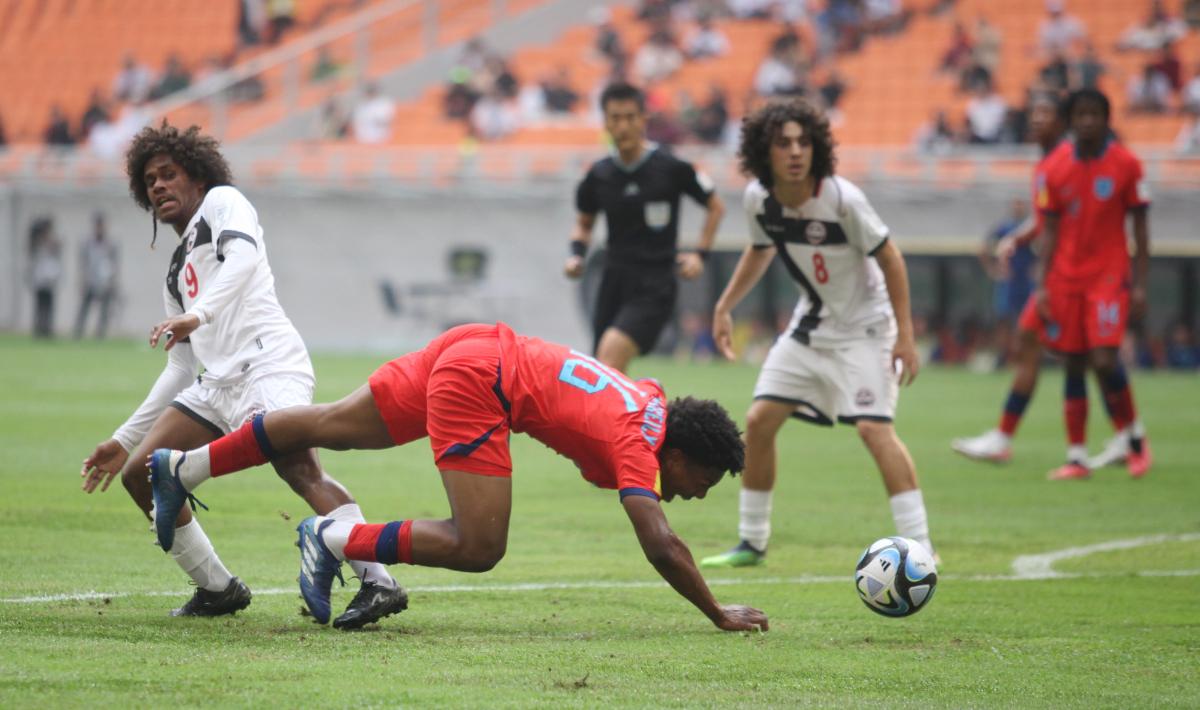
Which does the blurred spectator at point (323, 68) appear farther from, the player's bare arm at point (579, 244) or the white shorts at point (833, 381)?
the white shorts at point (833, 381)

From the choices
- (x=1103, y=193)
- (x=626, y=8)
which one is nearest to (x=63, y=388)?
(x=1103, y=193)

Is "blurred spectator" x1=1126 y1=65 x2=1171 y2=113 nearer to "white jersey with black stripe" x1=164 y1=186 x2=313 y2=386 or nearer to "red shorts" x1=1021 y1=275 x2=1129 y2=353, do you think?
"red shorts" x1=1021 y1=275 x2=1129 y2=353

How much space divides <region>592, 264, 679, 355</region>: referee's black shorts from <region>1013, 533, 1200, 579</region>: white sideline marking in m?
3.52

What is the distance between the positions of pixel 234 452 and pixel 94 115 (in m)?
33.2

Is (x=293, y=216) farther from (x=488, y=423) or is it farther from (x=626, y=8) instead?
(x=488, y=423)

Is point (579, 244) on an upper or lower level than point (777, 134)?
lower

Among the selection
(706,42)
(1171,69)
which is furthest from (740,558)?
(706,42)

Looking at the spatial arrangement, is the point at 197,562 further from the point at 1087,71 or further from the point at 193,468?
the point at 1087,71

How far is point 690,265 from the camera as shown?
37.5 ft

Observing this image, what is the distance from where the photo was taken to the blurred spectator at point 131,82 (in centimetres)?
3884

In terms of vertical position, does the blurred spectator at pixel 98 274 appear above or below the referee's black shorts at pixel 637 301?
below

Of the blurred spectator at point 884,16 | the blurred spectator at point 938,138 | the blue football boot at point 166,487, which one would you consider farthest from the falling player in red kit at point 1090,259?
the blurred spectator at point 884,16

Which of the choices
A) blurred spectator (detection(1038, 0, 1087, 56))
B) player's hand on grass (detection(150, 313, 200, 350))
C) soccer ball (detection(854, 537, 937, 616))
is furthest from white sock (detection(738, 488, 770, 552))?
blurred spectator (detection(1038, 0, 1087, 56))

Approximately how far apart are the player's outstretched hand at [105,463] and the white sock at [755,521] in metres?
3.30
